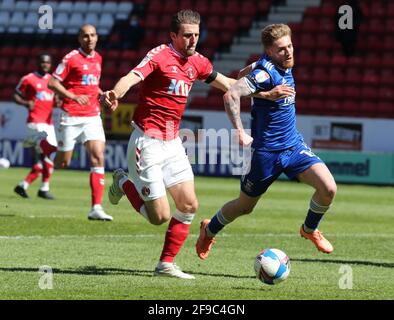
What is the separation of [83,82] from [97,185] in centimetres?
152

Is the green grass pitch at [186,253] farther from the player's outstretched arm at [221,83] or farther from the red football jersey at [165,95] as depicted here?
the player's outstretched arm at [221,83]

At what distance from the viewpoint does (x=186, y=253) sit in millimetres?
11156

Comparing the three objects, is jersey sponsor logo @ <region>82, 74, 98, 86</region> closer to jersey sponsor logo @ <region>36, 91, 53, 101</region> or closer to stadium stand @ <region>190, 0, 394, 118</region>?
jersey sponsor logo @ <region>36, 91, 53, 101</region>

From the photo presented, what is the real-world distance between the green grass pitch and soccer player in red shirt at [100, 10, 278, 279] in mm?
503

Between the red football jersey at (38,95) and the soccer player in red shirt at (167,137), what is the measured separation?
10.5m

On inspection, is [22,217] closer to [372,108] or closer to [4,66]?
[372,108]

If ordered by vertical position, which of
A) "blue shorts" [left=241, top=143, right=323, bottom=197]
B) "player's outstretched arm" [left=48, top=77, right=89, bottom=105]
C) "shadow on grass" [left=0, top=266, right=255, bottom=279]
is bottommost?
"shadow on grass" [left=0, top=266, right=255, bottom=279]

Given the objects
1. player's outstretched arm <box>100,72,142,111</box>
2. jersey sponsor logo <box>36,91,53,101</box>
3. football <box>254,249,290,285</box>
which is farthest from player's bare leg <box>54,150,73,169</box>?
football <box>254,249,290,285</box>

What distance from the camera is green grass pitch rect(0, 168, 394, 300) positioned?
26.8 feet

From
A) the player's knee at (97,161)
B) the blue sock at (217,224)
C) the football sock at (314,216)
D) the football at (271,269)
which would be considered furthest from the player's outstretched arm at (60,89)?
the football at (271,269)

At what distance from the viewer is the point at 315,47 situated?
1180 inches

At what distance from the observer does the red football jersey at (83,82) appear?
47.9 ft

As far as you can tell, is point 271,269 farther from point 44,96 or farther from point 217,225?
point 44,96

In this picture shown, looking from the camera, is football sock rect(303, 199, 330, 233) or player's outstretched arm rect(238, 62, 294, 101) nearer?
player's outstretched arm rect(238, 62, 294, 101)
